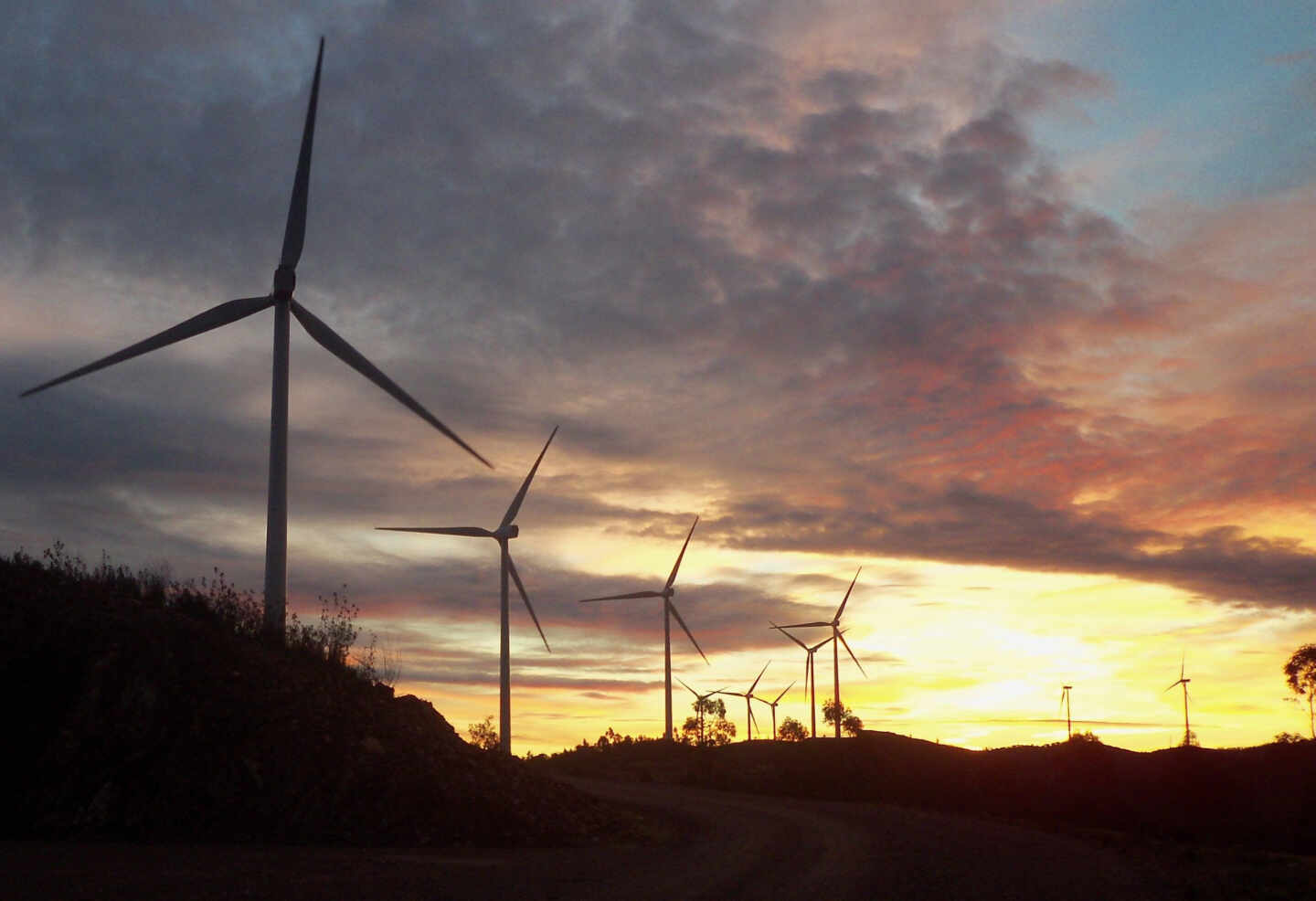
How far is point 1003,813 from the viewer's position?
4422 centimetres

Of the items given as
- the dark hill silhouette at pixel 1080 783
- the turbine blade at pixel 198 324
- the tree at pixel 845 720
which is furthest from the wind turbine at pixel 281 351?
the tree at pixel 845 720

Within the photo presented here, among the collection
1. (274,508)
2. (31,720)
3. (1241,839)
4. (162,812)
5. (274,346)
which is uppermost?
(274,346)

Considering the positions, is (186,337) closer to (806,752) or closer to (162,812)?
(162,812)

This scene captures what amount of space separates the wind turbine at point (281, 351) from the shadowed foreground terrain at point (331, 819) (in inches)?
86.5

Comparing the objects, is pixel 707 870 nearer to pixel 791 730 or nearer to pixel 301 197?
pixel 301 197

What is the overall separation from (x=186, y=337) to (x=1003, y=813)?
126 feet

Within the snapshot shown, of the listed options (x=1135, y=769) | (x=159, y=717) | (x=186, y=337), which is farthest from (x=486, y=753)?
(x=1135, y=769)

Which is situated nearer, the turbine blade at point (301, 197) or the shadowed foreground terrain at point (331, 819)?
the shadowed foreground terrain at point (331, 819)

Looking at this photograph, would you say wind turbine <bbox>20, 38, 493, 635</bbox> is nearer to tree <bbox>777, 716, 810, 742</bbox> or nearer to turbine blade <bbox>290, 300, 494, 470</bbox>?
turbine blade <bbox>290, 300, 494, 470</bbox>

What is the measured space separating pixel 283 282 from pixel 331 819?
74.3ft

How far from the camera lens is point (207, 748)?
91.5 ft

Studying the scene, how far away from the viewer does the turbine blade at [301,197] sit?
43.4m

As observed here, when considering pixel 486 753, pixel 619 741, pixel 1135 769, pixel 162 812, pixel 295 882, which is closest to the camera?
pixel 295 882

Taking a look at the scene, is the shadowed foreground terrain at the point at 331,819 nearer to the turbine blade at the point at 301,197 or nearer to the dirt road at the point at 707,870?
the dirt road at the point at 707,870
